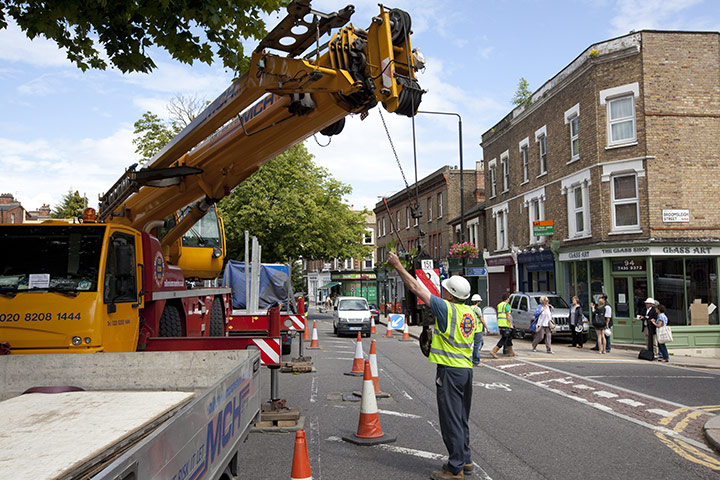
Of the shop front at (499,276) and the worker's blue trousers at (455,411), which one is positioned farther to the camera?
the shop front at (499,276)

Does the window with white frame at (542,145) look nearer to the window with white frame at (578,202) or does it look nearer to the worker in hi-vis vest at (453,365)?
the window with white frame at (578,202)

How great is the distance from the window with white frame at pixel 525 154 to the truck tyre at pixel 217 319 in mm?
20632

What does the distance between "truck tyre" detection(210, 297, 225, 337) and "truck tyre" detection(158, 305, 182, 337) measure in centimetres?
222

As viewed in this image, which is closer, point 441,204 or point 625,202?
point 625,202

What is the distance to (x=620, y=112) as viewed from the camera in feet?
69.3

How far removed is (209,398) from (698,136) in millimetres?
21431

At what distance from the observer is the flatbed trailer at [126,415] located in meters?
2.50

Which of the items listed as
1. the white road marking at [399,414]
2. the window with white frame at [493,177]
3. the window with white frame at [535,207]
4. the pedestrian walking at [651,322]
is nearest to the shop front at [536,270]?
the window with white frame at [535,207]

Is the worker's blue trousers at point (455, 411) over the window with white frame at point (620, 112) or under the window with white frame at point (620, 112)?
under

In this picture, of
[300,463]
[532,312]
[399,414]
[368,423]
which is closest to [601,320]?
[532,312]

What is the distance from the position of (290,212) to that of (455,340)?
27589 mm

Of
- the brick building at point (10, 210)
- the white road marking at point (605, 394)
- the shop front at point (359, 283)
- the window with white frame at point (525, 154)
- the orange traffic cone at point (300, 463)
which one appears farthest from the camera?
the shop front at point (359, 283)

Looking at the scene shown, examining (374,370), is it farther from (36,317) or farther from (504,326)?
(504,326)

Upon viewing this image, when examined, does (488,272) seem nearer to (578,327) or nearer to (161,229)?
(578,327)
